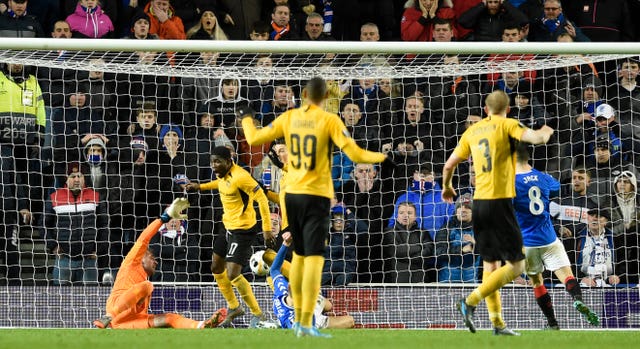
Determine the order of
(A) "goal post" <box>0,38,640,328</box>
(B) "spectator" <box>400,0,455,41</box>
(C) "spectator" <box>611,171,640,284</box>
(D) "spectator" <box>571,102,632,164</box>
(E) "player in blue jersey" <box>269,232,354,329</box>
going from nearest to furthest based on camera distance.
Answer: (E) "player in blue jersey" <box>269,232,354,329</box>
(A) "goal post" <box>0,38,640,328</box>
(C) "spectator" <box>611,171,640,284</box>
(D) "spectator" <box>571,102,632,164</box>
(B) "spectator" <box>400,0,455,41</box>

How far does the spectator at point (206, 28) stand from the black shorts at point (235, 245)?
3773mm

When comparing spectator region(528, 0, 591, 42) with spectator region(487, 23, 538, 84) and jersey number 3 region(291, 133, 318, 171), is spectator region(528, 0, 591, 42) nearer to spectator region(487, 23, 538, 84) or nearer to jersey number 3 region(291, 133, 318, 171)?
spectator region(487, 23, 538, 84)

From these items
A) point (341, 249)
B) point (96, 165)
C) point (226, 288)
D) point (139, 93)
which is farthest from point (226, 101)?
point (226, 288)

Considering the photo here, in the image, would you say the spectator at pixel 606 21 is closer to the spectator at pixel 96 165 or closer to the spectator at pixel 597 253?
the spectator at pixel 597 253

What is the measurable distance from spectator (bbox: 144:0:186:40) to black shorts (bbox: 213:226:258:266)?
3886 millimetres

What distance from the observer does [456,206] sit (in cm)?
1516

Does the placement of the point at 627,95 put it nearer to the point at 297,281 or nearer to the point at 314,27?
the point at 314,27

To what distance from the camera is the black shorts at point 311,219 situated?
1022 centimetres

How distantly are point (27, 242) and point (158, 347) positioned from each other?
656 centimetres

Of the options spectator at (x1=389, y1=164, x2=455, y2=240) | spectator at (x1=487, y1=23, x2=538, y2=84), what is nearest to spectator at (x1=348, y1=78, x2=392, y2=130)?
spectator at (x1=389, y1=164, x2=455, y2=240)

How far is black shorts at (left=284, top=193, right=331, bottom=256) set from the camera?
33.5ft

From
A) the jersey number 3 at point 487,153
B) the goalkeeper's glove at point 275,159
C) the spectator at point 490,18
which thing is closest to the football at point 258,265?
the goalkeeper's glove at point 275,159

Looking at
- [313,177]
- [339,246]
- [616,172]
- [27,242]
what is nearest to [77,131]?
[27,242]

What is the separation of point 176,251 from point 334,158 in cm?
240
